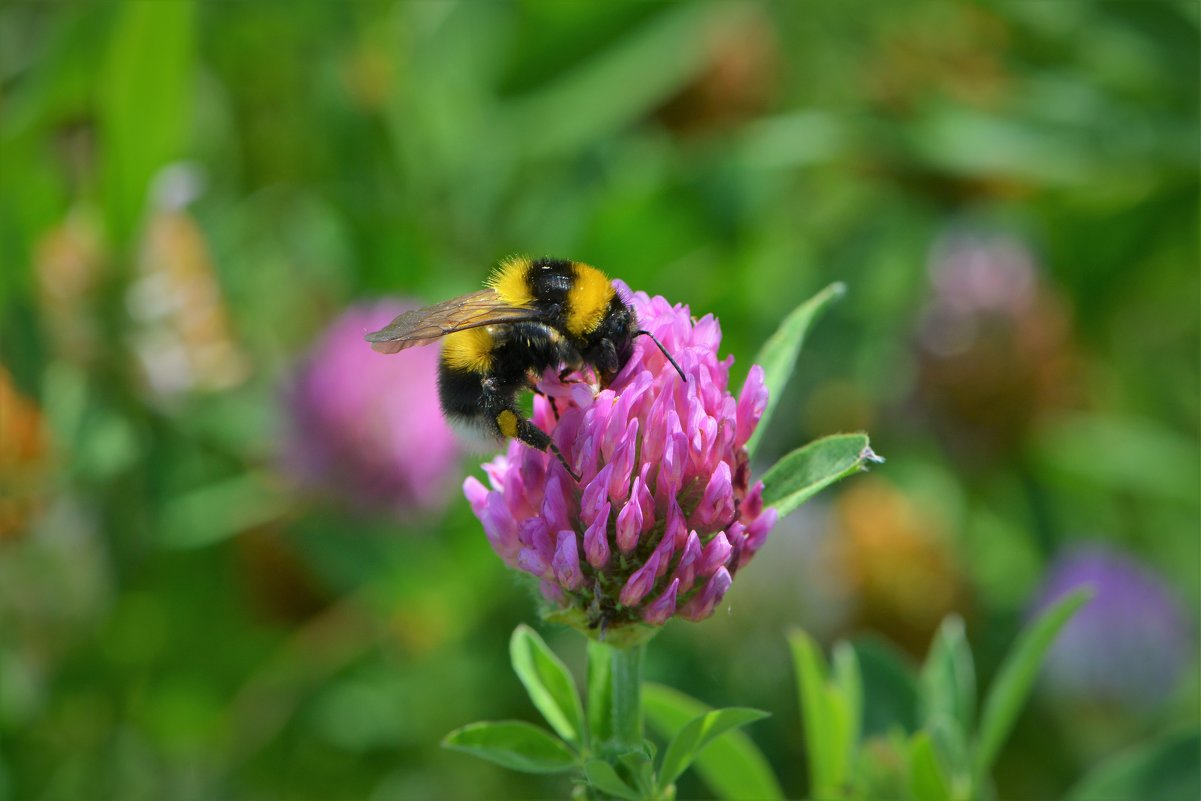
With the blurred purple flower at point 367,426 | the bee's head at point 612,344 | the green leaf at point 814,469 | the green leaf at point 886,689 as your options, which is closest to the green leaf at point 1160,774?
the green leaf at point 886,689

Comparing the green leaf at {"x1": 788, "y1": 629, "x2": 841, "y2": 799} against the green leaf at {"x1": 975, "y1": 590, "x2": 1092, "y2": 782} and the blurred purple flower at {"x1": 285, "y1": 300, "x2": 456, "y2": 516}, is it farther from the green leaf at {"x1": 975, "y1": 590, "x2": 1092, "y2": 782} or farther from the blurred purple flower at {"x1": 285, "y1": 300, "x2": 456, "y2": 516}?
the blurred purple flower at {"x1": 285, "y1": 300, "x2": 456, "y2": 516}

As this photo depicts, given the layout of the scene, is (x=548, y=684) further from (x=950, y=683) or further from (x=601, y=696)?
(x=950, y=683)

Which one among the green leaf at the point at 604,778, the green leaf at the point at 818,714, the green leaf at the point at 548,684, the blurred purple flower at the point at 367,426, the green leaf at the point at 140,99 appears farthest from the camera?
the blurred purple flower at the point at 367,426

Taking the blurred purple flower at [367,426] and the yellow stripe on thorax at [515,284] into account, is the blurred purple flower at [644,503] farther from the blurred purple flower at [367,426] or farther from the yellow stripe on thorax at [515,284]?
the blurred purple flower at [367,426]

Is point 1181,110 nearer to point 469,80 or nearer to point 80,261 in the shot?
point 469,80

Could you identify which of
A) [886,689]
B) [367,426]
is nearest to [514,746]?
[886,689]

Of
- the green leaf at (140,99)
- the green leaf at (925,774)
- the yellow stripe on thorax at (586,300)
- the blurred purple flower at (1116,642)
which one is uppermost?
the green leaf at (140,99)

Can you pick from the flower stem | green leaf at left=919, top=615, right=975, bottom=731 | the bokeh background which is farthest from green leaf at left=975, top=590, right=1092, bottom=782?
the bokeh background
